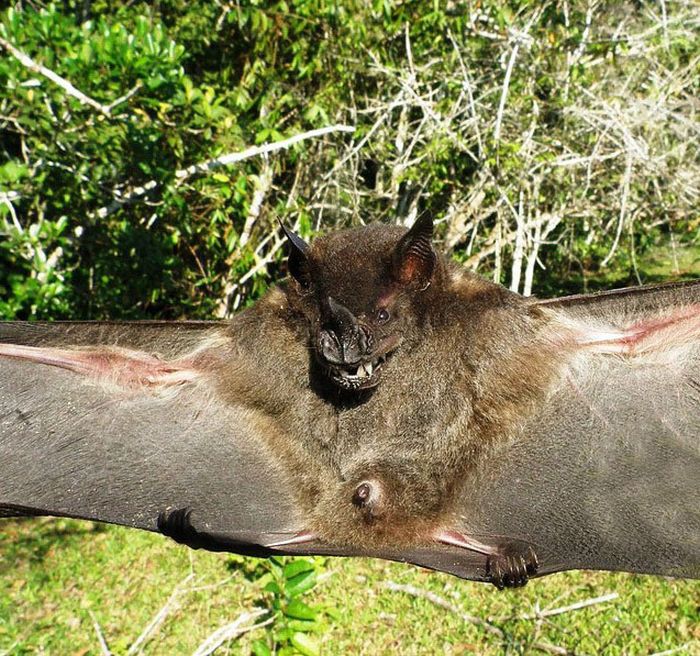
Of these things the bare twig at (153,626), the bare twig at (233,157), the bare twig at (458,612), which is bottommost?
the bare twig at (153,626)

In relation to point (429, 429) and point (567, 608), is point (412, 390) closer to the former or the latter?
point (429, 429)

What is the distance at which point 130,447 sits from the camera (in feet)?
11.8

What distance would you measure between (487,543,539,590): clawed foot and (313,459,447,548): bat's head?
0.29 metres

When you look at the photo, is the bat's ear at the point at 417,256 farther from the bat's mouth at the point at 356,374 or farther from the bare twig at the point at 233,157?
the bare twig at the point at 233,157

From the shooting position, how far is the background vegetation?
522cm

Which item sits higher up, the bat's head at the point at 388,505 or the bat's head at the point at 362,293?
the bat's head at the point at 362,293

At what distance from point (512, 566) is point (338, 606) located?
2631mm

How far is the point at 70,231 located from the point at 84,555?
315 cm

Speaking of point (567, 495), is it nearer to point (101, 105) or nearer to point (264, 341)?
point (264, 341)

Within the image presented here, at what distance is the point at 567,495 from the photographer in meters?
3.24

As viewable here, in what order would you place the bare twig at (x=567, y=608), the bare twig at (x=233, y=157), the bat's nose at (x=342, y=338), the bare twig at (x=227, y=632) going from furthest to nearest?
the bare twig at (x=233, y=157), the bare twig at (x=567, y=608), the bare twig at (x=227, y=632), the bat's nose at (x=342, y=338)

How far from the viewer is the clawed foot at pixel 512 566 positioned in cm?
295

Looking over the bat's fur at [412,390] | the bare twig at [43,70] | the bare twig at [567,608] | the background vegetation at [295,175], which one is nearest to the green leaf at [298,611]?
the background vegetation at [295,175]

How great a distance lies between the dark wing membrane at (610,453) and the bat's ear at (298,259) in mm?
1060
